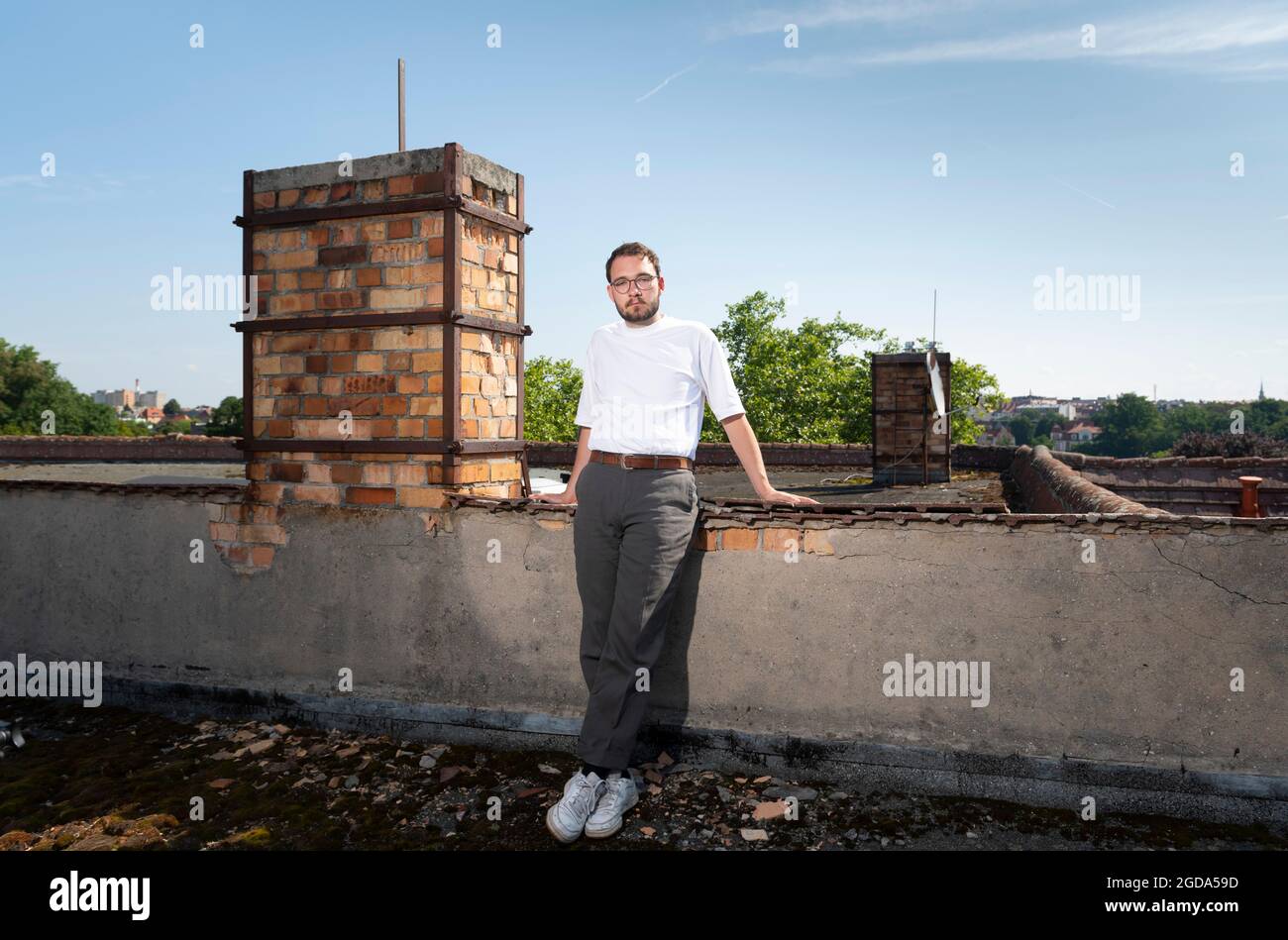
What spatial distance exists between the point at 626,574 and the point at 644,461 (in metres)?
0.48

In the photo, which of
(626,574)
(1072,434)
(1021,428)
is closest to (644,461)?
(626,574)

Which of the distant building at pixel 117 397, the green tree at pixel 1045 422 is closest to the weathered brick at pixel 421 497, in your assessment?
the green tree at pixel 1045 422

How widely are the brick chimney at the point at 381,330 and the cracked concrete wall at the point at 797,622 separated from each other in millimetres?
246

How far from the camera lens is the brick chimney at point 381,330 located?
13.9 ft

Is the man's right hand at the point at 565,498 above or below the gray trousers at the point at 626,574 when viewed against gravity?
above

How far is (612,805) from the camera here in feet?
11.2

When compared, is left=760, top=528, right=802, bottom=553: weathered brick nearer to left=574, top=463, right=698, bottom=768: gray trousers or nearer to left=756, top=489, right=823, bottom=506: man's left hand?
left=756, top=489, right=823, bottom=506: man's left hand

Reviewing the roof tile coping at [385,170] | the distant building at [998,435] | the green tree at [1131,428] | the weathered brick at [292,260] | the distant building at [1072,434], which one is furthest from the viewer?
the distant building at [1072,434]

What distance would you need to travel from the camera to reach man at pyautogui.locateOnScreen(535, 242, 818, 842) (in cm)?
347

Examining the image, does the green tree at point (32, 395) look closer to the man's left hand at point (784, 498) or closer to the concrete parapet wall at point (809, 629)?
the concrete parapet wall at point (809, 629)

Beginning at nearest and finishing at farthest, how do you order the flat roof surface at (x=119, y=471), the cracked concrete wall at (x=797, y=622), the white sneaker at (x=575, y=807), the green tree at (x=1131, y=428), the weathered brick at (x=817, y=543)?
the white sneaker at (x=575, y=807) → the cracked concrete wall at (x=797, y=622) → the weathered brick at (x=817, y=543) → the flat roof surface at (x=119, y=471) → the green tree at (x=1131, y=428)

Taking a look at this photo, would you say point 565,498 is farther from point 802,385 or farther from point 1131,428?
point 1131,428

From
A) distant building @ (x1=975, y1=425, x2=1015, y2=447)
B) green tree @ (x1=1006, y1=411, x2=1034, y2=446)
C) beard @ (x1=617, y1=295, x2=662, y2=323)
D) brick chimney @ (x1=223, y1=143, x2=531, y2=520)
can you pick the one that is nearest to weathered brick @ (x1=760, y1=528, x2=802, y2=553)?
beard @ (x1=617, y1=295, x2=662, y2=323)
